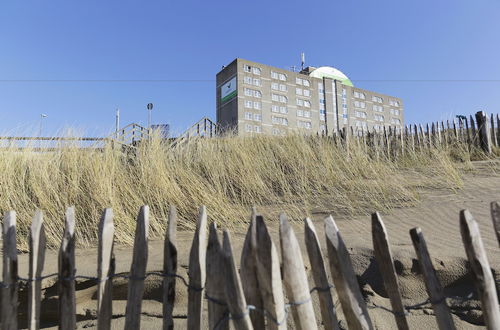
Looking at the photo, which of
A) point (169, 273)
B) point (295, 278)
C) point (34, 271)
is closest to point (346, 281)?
point (295, 278)

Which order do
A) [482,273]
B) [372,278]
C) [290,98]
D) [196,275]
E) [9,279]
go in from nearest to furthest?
[482,273], [196,275], [9,279], [372,278], [290,98]

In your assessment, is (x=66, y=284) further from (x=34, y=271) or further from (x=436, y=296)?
(x=436, y=296)

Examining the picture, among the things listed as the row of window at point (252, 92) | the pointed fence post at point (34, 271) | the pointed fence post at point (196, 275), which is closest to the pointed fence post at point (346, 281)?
the pointed fence post at point (196, 275)

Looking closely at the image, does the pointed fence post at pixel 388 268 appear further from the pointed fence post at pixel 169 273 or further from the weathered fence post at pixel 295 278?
the pointed fence post at pixel 169 273

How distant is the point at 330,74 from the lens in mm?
57250

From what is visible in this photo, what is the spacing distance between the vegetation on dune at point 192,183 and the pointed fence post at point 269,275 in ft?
7.76

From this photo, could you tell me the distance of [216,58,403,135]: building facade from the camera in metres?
43.4

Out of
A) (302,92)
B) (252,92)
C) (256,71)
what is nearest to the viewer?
(252,92)

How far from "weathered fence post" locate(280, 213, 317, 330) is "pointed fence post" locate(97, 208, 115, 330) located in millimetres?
828

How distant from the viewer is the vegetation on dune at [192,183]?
353 cm

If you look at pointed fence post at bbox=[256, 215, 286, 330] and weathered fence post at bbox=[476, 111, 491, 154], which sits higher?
weathered fence post at bbox=[476, 111, 491, 154]

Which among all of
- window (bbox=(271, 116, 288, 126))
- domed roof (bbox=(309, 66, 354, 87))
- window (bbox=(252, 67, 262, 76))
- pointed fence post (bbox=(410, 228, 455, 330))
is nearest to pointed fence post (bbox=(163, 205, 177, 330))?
pointed fence post (bbox=(410, 228, 455, 330))

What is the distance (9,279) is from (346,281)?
1.63 metres

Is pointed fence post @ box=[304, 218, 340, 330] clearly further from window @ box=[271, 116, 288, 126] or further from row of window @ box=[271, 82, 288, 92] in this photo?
row of window @ box=[271, 82, 288, 92]
